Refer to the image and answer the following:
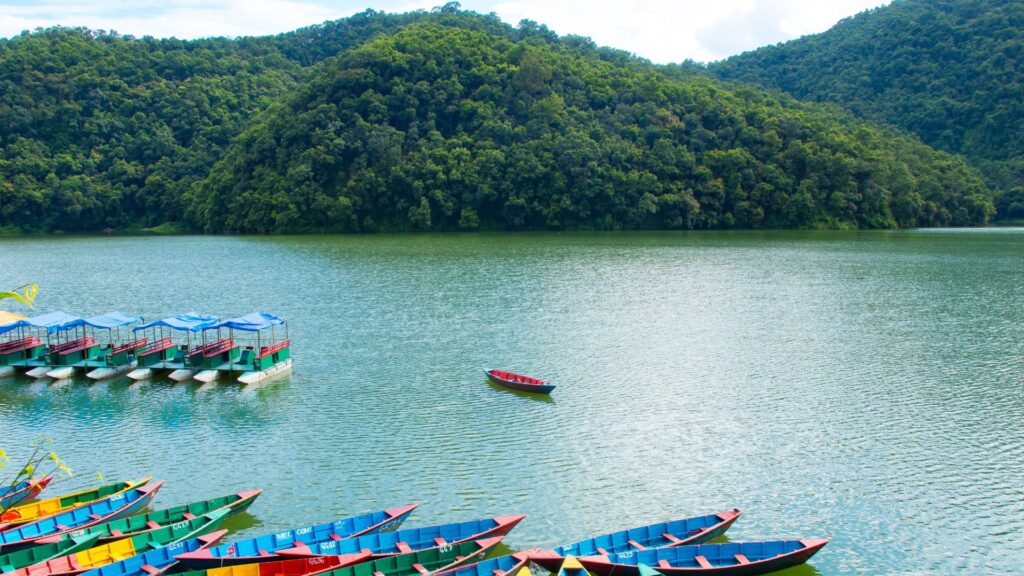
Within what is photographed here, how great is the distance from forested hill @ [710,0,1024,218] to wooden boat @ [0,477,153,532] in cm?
13448

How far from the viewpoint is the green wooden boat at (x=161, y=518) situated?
16438mm

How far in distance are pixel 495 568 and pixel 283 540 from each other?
4.38 metres

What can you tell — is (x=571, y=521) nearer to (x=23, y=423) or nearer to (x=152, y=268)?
(x=23, y=423)

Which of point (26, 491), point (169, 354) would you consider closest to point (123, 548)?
point (26, 491)

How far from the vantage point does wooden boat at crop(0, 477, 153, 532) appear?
1628 cm

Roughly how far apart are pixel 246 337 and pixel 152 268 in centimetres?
2955

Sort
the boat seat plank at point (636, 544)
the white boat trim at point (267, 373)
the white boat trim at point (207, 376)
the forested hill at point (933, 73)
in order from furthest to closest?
the forested hill at point (933, 73), the white boat trim at point (207, 376), the white boat trim at point (267, 373), the boat seat plank at point (636, 544)

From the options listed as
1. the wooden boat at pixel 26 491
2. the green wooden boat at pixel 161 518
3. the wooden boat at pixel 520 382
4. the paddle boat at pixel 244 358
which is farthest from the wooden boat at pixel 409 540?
the paddle boat at pixel 244 358

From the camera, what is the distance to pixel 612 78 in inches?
4998

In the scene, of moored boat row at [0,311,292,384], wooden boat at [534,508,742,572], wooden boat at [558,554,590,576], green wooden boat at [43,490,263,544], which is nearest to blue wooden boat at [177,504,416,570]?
green wooden boat at [43,490,263,544]

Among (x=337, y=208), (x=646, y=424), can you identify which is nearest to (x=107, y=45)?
(x=337, y=208)

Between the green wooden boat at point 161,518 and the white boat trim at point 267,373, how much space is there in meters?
12.9

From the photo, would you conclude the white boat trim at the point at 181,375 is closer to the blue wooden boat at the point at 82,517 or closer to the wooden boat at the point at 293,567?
the blue wooden boat at the point at 82,517

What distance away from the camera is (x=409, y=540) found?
16609 mm
